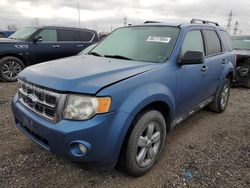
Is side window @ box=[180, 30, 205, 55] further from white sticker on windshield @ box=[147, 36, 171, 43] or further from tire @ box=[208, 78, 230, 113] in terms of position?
tire @ box=[208, 78, 230, 113]

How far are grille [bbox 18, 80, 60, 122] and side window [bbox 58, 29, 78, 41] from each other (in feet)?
19.1

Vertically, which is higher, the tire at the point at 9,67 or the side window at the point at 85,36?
the side window at the point at 85,36

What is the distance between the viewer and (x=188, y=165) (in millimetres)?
2930

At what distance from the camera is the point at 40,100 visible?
7.61ft

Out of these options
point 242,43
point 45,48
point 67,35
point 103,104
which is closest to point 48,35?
point 45,48

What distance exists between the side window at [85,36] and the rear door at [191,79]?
552cm

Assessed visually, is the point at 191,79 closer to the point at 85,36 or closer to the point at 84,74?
the point at 84,74

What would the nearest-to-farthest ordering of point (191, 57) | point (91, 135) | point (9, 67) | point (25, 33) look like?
point (91, 135) → point (191, 57) → point (9, 67) → point (25, 33)

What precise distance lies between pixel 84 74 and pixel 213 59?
257 cm

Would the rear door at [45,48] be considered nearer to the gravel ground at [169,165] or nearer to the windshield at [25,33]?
the windshield at [25,33]

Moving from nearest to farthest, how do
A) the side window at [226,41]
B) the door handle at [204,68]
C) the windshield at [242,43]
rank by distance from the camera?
the door handle at [204,68] < the side window at [226,41] < the windshield at [242,43]

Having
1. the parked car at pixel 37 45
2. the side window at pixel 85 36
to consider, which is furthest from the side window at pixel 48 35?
the side window at pixel 85 36

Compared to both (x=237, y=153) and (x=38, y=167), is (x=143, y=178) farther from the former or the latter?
(x=237, y=153)

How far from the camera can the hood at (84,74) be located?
213cm
